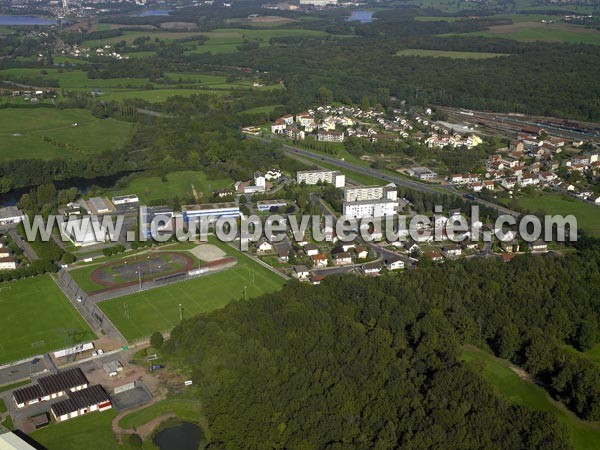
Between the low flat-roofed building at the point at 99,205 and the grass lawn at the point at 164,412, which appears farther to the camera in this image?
the low flat-roofed building at the point at 99,205

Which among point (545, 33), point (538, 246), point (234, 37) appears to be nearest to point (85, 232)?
point (538, 246)

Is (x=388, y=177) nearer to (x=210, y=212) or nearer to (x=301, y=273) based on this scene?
(x=210, y=212)

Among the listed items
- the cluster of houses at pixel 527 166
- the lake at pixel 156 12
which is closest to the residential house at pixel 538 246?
the cluster of houses at pixel 527 166

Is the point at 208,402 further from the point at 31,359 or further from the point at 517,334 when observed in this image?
the point at 517,334

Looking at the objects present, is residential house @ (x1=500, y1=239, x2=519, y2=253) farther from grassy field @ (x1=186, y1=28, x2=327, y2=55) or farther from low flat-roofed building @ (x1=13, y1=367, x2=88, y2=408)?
grassy field @ (x1=186, y1=28, x2=327, y2=55)

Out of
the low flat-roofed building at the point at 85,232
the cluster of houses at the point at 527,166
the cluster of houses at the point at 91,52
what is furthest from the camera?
the cluster of houses at the point at 91,52

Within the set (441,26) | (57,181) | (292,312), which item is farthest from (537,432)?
(441,26)

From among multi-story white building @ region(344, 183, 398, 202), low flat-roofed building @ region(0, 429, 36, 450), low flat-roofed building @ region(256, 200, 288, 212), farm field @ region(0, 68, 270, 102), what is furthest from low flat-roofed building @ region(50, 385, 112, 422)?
farm field @ region(0, 68, 270, 102)

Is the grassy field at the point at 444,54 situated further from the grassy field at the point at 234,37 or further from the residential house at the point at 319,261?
the residential house at the point at 319,261
